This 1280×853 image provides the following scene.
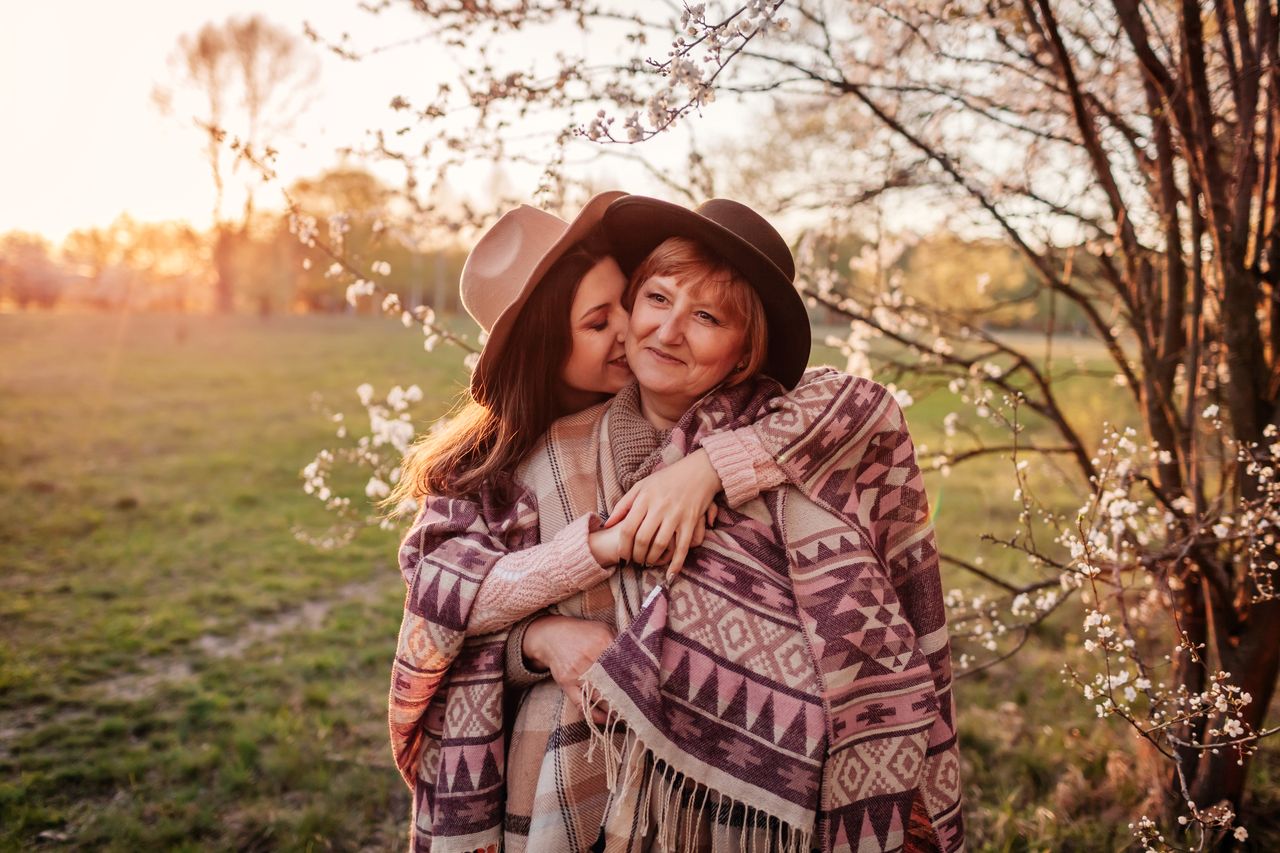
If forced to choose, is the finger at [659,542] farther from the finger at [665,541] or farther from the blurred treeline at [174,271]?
the blurred treeline at [174,271]

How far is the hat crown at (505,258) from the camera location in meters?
2.39

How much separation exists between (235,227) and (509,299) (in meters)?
36.7

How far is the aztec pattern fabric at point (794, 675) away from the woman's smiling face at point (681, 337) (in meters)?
0.23

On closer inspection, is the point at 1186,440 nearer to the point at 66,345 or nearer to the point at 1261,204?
Result: the point at 1261,204

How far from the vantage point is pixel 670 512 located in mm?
1885

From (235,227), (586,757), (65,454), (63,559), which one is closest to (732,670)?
(586,757)

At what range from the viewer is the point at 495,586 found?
6.61ft

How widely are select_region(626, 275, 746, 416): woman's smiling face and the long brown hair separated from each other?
23cm

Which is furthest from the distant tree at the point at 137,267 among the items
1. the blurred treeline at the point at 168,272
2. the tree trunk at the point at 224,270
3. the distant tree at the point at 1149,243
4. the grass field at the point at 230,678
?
the distant tree at the point at 1149,243

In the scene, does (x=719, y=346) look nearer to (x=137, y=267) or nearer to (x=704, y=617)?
(x=704, y=617)

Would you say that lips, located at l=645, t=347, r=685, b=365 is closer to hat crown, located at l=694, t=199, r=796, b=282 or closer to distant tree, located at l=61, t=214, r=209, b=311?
hat crown, located at l=694, t=199, r=796, b=282

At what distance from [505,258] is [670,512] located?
3.27ft

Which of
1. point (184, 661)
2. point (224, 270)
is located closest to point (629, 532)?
point (184, 661)

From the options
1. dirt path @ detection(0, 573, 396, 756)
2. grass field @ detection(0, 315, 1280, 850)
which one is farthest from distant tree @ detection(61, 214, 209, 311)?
dirt path @ detection(0, 573, 396, 756)
